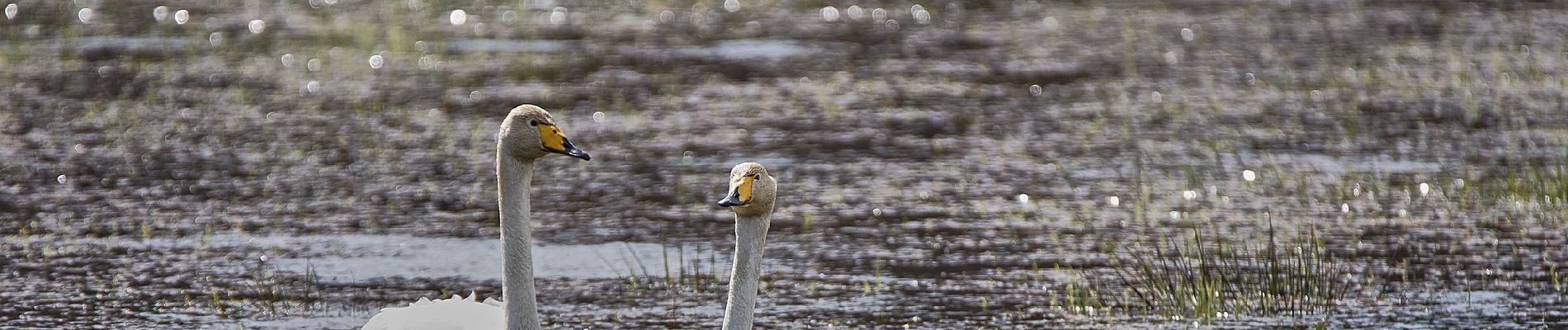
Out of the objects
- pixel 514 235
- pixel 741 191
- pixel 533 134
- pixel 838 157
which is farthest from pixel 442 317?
pixel 838 157

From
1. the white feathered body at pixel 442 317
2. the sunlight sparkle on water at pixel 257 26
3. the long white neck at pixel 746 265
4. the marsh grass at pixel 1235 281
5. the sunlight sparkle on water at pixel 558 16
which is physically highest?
the sunlight sparkle on water at pixel 257 26

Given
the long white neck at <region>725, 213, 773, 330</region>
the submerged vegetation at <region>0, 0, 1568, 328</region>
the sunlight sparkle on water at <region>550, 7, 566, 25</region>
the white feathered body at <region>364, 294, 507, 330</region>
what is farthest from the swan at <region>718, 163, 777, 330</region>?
the sunlight sparkle on water at <region>550, 7, 566, 25</region>

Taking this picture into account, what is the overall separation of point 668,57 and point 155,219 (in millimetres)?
5936

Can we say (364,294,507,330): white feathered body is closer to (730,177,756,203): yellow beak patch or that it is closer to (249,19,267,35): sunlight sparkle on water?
(730,177,756,203): yellow beak patch

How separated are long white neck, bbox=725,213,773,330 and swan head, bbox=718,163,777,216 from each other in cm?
8

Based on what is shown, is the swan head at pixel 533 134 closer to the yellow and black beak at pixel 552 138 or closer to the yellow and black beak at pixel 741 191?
the yellow and black beak at pixel 552 138

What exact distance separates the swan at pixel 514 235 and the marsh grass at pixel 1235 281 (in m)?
2.39

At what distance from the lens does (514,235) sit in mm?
5609

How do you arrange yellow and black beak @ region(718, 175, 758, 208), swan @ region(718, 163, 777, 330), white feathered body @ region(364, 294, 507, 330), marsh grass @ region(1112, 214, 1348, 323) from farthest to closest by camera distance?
marsh grass @ region(1112, 214, 1348, 323) < white feathered body @ region(364, 294, 507, 330) < swan @ region(718, 163, 777, 330) < yellow and black beak @ region(718, 175, 758, 208)

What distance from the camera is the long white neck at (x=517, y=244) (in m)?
5.50

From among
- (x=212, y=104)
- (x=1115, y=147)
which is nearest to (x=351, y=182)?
(x=212, y=104)

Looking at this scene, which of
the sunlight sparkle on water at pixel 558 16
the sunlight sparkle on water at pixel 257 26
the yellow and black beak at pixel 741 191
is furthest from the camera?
the sunlight sparkle on water at pixel 558 16

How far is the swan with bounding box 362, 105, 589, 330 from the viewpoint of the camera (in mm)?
5504

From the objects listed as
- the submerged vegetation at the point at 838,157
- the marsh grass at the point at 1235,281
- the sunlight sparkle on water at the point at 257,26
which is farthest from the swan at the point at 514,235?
the sunlight sparkle on water at the point at 257,26
